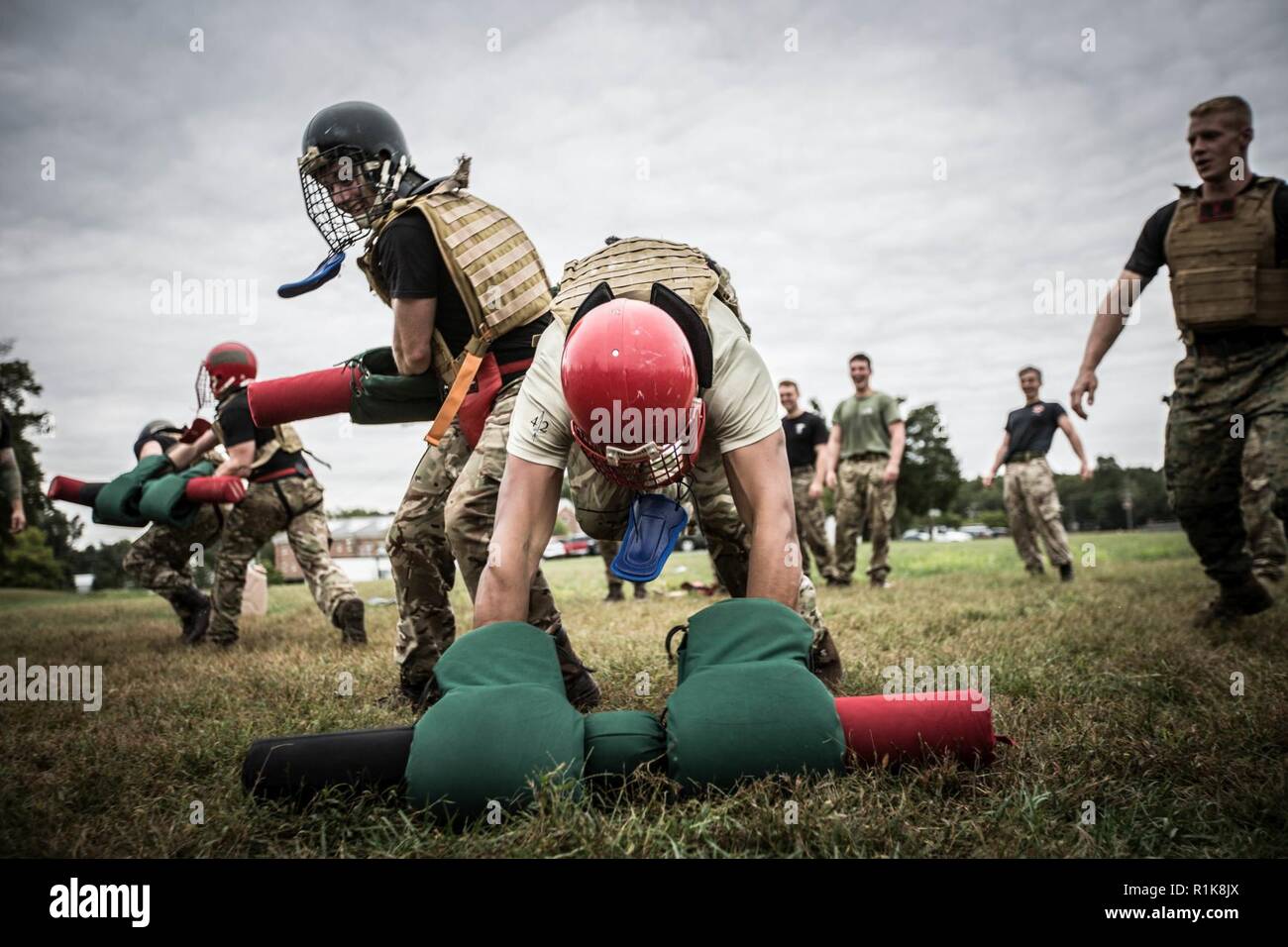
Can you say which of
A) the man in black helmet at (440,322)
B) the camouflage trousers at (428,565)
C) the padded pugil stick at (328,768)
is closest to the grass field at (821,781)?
the padded pugil stick at (328,768)

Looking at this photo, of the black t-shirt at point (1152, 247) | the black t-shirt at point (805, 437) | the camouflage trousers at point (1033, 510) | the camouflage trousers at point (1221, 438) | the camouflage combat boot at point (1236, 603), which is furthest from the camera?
the black t-shirt at point (805, 437)

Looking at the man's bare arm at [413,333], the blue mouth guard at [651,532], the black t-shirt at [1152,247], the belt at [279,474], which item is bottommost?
the blue mouth guard at [651,532]

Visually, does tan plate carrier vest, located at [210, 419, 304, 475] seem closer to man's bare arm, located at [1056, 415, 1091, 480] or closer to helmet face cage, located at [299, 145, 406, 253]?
helmet face cage, located at [299, 145, 406, 253]

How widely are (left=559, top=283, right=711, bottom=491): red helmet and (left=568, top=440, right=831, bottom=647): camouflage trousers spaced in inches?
24.6

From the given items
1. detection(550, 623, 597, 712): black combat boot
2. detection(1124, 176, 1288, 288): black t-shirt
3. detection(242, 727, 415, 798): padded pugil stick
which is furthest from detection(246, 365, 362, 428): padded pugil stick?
detection(1124, 176, 1288, 288): black t-shirt

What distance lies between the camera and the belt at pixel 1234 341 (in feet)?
14.1

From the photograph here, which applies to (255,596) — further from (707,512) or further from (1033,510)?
(1033,510)

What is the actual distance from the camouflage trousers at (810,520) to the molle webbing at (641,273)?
7.03 metres

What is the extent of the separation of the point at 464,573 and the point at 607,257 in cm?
150

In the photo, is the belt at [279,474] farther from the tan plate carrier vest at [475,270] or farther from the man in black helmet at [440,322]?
the tan plate carrier vest at [475,270]

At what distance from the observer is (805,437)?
33.1ft

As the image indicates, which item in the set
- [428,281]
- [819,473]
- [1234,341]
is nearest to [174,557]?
[428,281]
